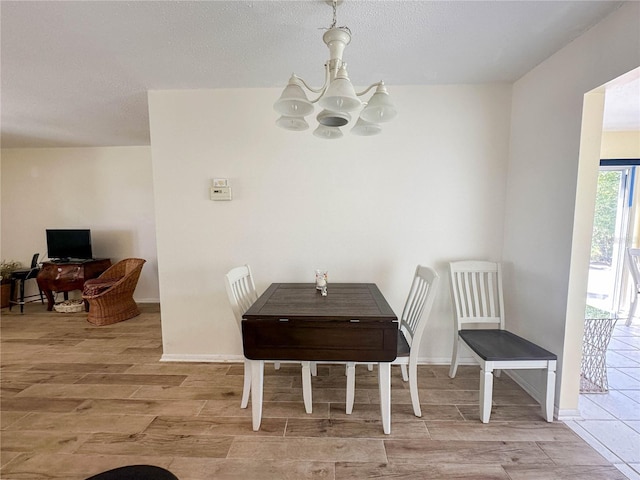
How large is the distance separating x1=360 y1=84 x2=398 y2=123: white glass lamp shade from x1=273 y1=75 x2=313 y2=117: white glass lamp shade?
28cm

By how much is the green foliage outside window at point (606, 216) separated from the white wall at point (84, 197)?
19.9 ft

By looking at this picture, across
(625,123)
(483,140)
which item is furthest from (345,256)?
(625,123)

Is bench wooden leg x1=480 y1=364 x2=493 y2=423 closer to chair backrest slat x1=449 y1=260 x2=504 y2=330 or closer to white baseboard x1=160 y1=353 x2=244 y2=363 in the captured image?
chair backrest slat x1=449 y1=260 x2=504 y2=330

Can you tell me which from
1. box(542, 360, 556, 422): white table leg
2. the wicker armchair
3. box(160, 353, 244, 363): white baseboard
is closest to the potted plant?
the wicker armchair

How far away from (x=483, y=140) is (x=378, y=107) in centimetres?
144

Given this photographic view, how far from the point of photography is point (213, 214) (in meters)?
2.42

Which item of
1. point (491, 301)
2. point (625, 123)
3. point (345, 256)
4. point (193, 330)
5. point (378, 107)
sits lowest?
point (193, 330)

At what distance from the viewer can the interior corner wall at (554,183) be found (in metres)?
1.52

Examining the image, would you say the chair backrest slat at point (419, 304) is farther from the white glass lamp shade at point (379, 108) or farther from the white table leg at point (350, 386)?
the white glass lamp shade at point (379, 108)

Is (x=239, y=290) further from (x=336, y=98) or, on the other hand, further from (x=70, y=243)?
(x=70, y=243)

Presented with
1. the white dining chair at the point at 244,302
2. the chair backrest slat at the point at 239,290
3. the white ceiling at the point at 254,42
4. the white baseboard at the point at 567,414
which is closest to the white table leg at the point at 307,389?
the white dining chair at the point at 244,302

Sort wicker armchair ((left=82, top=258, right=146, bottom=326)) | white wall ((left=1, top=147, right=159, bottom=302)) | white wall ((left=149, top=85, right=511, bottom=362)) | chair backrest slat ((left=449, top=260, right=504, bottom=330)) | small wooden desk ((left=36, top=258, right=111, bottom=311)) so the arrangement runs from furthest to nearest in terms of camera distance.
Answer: white wall ((left=1, top=147, right=159, bottom=302)) < small wooden desk ((left=36, top=258, right=111, bottom=311)) < wicker armchair ((left=82, top=258, right=146, bottom=326)) < white wall ((left=149, top=85, right=511, bottom=362)) < chair backrest slat ((left=449, top=260, right=504, bottom=330))

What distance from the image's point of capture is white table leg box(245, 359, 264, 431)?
1.65 metres

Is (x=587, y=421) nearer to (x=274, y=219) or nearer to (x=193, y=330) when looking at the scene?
(x=274, y=219)
